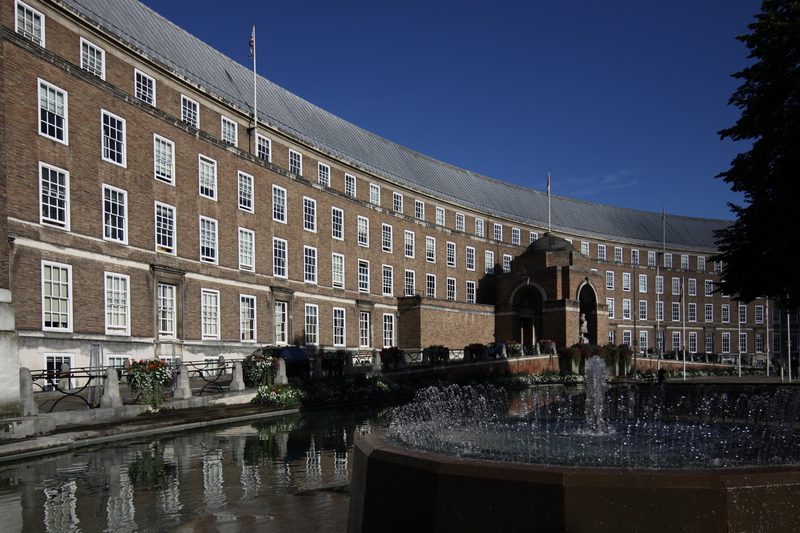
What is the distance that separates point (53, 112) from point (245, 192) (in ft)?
41.9

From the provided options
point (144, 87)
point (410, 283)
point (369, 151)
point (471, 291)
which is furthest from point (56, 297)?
point (471, 291)

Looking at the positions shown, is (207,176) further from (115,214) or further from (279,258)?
(279,258)

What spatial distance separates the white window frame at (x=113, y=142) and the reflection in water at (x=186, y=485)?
49.7ft

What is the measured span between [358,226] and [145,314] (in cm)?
2146

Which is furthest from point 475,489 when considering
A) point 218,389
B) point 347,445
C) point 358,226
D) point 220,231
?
point 358,226

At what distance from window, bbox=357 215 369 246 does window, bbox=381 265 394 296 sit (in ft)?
11.0

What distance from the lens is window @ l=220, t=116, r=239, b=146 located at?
36688mm

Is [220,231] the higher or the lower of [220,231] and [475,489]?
the higher

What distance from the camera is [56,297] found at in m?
24.8

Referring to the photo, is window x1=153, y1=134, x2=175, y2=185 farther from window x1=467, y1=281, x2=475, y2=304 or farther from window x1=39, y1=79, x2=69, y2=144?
window x1=467, y1=281, x2=475, y2=304

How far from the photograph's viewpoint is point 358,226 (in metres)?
48.2

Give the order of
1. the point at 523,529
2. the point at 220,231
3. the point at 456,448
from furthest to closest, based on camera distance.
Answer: the point at 220,231 < the point at 456,448 < the point at 523,529

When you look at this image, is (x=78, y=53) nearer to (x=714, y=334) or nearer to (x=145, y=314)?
(x=145, y=314)

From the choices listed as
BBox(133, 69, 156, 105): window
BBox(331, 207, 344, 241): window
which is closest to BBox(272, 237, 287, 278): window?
BBox(331, 207, 344, 241): window
